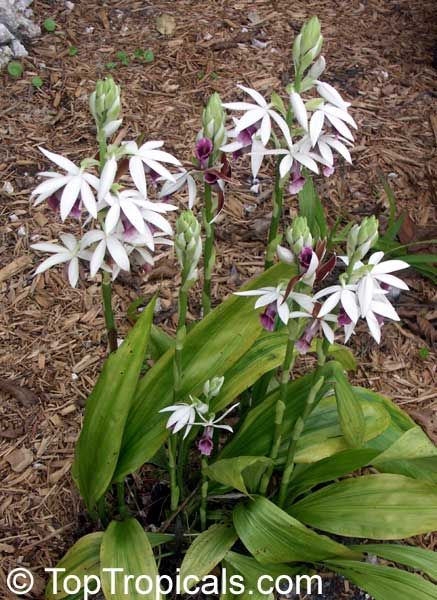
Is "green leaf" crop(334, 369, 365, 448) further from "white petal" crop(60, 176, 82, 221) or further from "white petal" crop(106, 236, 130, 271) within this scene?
"white petal" crop(60, 176, 82, 221)

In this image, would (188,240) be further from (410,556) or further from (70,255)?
(410,556)

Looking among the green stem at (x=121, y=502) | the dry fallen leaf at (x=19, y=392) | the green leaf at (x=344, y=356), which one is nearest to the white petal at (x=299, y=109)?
the green leaf at (x=344, y=356)

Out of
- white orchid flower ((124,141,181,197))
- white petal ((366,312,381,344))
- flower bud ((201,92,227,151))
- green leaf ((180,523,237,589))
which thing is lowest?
green leaf ((180,523,237,589))

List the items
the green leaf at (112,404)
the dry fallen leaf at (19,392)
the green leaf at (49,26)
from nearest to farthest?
1. the green leaf at (112,404)
2. the dry fallen leaf at (19,392)
3. the green leaf at (49,26)

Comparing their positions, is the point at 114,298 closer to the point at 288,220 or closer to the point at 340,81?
the point at 288,220

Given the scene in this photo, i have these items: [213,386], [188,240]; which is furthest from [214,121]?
[213,386]

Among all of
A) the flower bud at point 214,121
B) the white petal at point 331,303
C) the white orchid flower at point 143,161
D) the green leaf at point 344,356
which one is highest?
the flower bud at point 214,121

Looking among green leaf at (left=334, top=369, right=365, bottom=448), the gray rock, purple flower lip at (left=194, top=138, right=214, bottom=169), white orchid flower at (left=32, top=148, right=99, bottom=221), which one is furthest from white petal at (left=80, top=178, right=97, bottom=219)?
the gray rock

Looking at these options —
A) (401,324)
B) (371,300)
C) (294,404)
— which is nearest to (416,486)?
(294,404)

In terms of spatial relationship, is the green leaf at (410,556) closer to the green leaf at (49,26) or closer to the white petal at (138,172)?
the white petal at (138,172)

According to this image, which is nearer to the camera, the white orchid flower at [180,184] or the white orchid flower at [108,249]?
the white orchid flower at [108,249]
